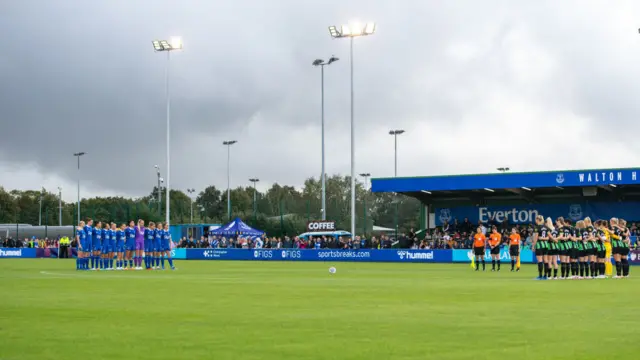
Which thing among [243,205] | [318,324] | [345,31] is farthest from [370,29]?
[243,205]

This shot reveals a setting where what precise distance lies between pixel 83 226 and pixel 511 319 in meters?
26.7

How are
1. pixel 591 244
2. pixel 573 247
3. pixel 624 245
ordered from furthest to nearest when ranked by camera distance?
1. pixel 624 245
2. pixel 591 244
3. pixel 573 247

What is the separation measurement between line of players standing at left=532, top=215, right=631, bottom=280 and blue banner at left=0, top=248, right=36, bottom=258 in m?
49.8

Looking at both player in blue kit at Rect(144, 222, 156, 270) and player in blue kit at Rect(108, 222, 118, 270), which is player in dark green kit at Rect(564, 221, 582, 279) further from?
player in blue kit at Rect(108, 222, 118, 270)

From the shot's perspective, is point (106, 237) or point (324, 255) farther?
point (324, 255)

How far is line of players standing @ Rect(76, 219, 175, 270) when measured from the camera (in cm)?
3631

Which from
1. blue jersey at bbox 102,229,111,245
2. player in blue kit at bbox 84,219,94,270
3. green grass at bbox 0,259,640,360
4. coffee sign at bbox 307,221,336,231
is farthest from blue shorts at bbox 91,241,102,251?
coffee sign at bbox 307,221,336,231

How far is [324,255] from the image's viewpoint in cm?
5772

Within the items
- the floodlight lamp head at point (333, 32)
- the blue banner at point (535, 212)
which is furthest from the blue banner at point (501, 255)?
the floodlight lamp head at point (333, 32)

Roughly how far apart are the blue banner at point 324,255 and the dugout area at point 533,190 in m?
9.14

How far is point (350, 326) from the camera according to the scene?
12.2 meters

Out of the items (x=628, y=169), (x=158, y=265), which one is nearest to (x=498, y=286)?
(x=158, y=265)

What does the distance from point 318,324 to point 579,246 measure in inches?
706

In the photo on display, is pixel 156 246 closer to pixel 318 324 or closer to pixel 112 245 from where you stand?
pixel 112 245
